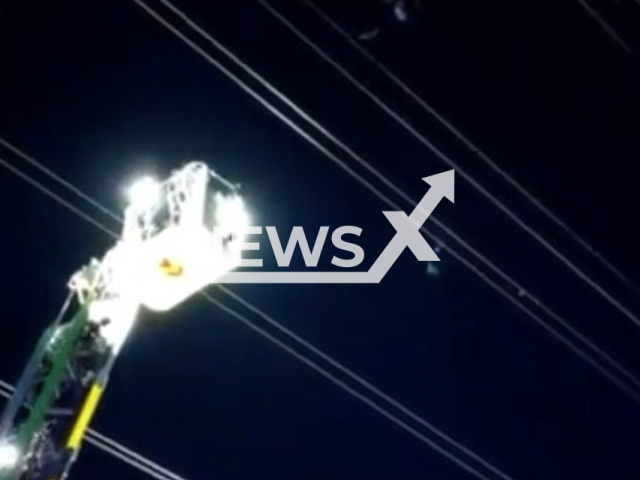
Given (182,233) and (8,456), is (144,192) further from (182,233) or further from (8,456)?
(8,456)

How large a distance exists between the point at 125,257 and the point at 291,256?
172 inches

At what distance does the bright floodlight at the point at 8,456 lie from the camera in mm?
4375

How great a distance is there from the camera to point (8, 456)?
4410mm

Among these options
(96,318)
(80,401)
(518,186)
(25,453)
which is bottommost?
(25,453)

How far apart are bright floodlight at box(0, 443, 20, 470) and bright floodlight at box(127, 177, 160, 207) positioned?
4.94 feet

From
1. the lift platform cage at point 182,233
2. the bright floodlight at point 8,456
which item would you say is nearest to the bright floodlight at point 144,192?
the lift platform cage at point 182,233

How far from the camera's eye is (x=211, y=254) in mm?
4520

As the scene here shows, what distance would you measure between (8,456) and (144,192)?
164 cm

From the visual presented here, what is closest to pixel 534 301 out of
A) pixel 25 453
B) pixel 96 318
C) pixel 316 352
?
pixel 316 352

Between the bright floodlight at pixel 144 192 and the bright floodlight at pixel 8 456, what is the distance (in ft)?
4.94

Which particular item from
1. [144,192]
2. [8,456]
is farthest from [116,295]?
[8,456]

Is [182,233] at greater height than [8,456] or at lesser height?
greater

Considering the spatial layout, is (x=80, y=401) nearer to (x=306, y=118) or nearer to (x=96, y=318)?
(x=96, y=318)

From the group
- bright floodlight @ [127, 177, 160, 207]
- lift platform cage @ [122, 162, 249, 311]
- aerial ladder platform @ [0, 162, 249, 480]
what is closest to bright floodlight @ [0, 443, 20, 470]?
aerial ladder platform @ [0, 162, 249, 480]
